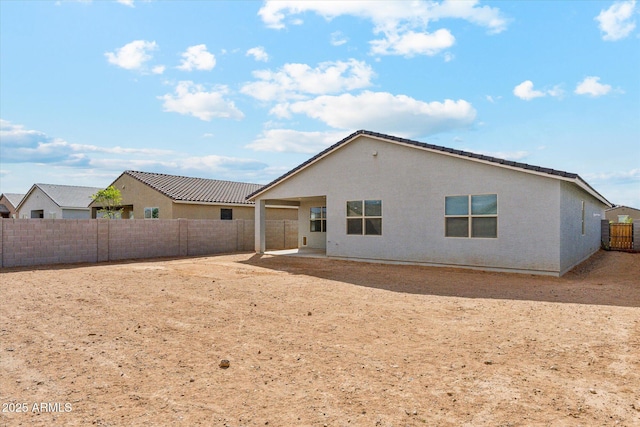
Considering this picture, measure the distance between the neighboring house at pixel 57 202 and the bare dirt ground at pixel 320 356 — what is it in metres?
28.4

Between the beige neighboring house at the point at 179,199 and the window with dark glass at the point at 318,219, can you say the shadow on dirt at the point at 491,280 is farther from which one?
the beige neighboring house at the point at 179,199

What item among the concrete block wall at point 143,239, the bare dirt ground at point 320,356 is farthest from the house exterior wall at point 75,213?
the bare dirt ground at point 320,356

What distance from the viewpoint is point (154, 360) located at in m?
5.10

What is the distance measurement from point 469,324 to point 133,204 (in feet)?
84.4

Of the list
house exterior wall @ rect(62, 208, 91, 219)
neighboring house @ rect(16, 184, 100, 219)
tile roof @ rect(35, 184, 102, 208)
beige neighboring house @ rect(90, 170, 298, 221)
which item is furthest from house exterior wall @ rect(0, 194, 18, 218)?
beige neighboring house @ rect(90, 170, 298, 221)

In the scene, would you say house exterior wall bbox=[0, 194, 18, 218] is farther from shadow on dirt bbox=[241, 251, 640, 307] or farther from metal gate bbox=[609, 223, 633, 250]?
metal gate bbox=[609, 223, 633, 250]

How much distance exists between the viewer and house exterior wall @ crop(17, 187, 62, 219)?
3453 centimetres

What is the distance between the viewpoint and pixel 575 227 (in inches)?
601

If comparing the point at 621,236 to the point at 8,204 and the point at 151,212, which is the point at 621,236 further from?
the point at 8,204

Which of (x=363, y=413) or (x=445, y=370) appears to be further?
(x=445, y=370)

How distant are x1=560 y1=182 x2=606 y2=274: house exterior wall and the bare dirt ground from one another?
2855 mm

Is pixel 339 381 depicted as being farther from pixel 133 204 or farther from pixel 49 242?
pixel 133 204

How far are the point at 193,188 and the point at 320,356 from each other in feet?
81.3

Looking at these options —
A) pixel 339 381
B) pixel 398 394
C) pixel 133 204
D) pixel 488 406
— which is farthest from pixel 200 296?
pixel 133 204
